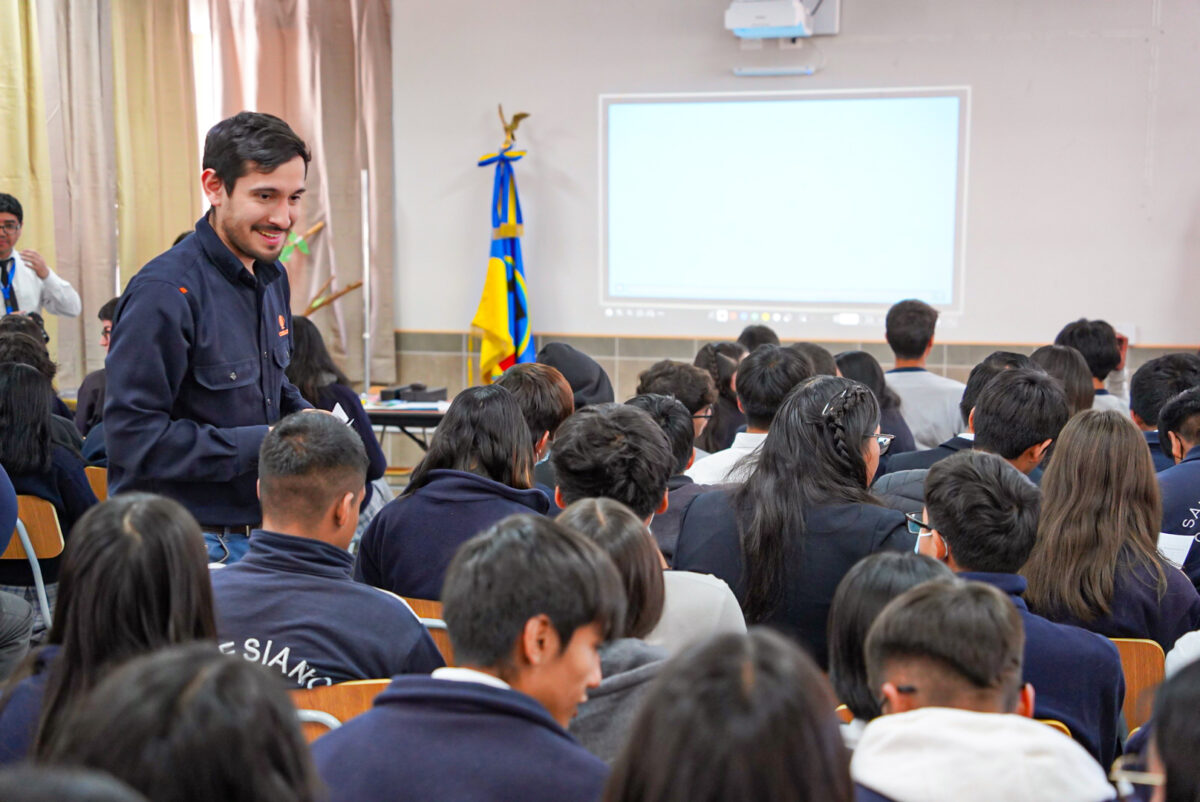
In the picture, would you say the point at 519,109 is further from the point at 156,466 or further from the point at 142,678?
the point at 142,678

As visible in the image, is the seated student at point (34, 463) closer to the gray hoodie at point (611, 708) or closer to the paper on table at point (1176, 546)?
the gray hoodie at point (611, 708)

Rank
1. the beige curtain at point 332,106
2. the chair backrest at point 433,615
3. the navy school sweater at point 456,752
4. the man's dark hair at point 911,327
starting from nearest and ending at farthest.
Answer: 1. the navy school sweater at point 456,752
2. the chair backrest at point 433,615
3. the man's dark hair at point 911,327
4. the beige curtain at point 332,106

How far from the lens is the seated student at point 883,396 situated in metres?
3.86

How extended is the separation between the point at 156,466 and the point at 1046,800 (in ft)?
5.32

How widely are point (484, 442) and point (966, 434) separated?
149 cm

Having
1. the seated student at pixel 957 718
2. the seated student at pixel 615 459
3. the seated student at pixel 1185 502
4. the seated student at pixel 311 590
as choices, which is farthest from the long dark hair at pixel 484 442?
the seated student at pixel 1185 502

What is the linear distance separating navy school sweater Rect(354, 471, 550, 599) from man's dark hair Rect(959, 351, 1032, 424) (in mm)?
1634

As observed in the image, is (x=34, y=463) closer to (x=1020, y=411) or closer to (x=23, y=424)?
(x=23, y=424)

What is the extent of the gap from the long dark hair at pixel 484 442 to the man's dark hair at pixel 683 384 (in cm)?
128

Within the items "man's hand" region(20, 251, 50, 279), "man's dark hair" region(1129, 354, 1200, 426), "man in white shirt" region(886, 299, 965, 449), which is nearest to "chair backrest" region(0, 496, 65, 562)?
"man's hand" region(20, 251, 50, 279)

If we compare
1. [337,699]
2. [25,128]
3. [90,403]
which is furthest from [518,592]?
[25,128]

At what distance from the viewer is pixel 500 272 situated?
666 centimetres

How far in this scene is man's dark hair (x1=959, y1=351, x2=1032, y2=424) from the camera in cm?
342

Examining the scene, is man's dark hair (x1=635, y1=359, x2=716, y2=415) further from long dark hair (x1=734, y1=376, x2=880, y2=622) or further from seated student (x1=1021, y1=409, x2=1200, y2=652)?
seated student (x1=1021, y1=409, x2=1200, y2=652)
